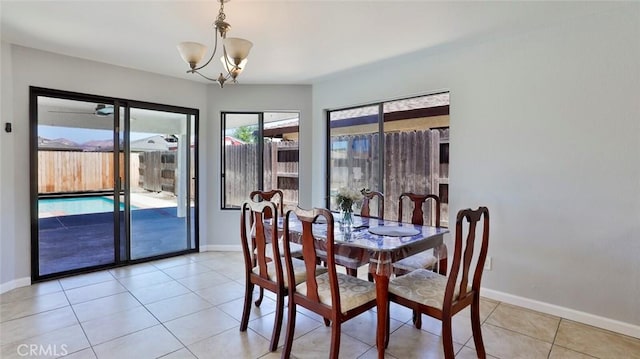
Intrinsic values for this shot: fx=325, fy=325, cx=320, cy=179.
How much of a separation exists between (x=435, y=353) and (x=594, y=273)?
153cm

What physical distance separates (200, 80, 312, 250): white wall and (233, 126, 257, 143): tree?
0.27 metres

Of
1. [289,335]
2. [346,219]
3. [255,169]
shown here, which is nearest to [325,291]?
[289,335]

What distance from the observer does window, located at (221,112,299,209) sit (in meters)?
4.82

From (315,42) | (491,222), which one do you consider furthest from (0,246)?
(491,222)

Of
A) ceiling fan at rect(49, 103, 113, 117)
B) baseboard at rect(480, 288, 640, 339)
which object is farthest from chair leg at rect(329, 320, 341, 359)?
ceiling fan at rect(49, 103, 113, 117)

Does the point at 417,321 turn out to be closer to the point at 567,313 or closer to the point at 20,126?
the point at 567,313

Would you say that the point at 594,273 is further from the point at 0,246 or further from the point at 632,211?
the point at 0,246

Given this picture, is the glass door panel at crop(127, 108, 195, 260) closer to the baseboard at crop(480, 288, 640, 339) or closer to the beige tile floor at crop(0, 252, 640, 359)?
the beige tile floor at crop(0, 252, 640, 359)

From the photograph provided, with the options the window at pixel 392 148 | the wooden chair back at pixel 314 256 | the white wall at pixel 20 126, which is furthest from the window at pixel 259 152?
the wooden chair back at pixel 314 256

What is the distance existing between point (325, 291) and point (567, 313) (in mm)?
2171

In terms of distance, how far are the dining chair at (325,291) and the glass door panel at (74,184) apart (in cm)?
303

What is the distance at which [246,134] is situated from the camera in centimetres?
485

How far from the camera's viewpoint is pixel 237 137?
16.0 feet

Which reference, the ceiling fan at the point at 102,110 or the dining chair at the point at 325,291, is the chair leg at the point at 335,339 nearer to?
the dining chair at the point at 325,291
